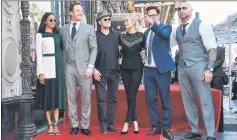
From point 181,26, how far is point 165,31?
250 millimetres

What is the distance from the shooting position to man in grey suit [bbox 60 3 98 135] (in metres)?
4.76

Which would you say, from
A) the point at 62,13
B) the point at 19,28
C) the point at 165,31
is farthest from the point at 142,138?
the point at 62,13

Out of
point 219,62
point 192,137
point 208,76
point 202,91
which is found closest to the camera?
point 208,76

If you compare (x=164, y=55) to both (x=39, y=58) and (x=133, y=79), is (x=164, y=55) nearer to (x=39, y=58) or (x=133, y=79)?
(x=133, y=79)

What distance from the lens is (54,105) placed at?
484 cm

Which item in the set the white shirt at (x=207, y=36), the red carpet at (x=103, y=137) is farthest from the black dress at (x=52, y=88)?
the white shirt at (x=207, y=36)

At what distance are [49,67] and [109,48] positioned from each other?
964mm

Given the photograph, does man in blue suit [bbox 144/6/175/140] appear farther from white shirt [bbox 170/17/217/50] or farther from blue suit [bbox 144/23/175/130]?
white shirt [bbox 170/17/217/50]

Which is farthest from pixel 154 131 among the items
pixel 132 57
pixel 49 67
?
pixel 49 67

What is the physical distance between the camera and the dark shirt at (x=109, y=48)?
4934 mm

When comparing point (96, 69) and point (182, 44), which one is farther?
point (96, 69)

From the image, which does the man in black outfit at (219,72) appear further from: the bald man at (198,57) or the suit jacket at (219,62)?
the bald man at (198,57)

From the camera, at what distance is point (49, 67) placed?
4.72 m

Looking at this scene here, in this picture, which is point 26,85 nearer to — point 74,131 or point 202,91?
point 74,131
